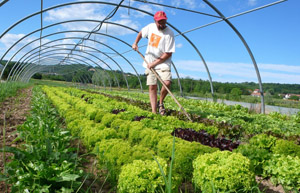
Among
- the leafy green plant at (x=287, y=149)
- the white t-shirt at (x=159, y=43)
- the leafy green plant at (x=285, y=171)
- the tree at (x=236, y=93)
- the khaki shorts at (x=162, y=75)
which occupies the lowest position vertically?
the leafy green plant at (x=285, y=171)

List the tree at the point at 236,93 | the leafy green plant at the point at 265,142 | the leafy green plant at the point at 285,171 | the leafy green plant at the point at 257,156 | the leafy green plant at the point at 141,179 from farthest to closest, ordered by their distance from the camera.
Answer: the tree at the point at 236,93
the leafy green plant at the point at 265,142
the leafy green plant at the point at 257,156
the leafy green plant at the point at 285,171
the leafy green plant at the point at 141,179

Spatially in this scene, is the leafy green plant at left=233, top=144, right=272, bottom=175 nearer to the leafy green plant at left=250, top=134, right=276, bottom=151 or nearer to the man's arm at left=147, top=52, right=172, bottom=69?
the leafy green plant at left=250, top=134, right=276, bottom=151

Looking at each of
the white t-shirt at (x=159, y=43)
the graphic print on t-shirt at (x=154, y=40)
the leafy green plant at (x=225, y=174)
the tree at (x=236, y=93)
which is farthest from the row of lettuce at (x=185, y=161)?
the tree at (x=236, y=93)

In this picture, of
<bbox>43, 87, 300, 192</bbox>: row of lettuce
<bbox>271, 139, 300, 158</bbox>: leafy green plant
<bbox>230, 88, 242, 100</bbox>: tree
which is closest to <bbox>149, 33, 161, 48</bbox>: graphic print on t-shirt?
<bbox>43, 87, 300, 192</bbox>: row of lettuce

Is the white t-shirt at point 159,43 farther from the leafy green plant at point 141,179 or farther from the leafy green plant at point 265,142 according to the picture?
the leafy green plant at point 141,179

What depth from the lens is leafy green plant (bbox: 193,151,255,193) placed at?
230 cm

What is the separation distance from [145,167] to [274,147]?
2.20 metres

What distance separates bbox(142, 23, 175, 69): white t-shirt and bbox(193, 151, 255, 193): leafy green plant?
3.91m

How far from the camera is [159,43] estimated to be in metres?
6.02

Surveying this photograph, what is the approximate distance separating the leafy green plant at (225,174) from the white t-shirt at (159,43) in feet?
12.8

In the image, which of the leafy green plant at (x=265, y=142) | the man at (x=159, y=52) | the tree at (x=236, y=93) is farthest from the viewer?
the tree at (x=236, y=93)

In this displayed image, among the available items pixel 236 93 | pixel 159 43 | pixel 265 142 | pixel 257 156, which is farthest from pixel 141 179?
pixel 236 93

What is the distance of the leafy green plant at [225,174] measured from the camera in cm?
230

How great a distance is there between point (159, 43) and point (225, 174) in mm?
4263
